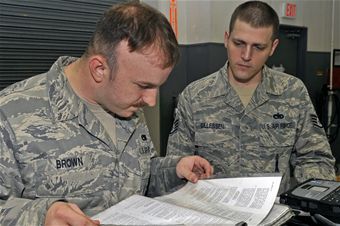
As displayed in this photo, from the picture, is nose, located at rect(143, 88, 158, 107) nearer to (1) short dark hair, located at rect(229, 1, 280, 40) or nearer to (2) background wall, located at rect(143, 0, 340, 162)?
(1) short dark hair, located at rect(229, 1, 280, 40)

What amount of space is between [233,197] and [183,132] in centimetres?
79

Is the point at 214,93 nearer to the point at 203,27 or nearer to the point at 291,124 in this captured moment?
the point at 291,124

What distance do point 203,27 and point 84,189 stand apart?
6.57 ft

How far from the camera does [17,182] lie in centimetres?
100

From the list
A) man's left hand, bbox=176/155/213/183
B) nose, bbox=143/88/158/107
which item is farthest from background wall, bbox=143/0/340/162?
nose, bbox=143/88/158/107

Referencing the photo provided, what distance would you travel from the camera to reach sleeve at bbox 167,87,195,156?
5.89ft

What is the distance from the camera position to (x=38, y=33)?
1.80 meters

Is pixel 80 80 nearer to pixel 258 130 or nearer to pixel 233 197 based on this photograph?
pixel 233 197

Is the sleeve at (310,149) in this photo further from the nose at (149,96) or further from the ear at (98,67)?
the ear at (98,67)

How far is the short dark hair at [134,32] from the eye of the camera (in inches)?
40.4

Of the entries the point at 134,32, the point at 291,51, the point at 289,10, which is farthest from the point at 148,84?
the point at 291,51

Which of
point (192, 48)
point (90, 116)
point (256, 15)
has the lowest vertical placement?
point (90, 116)

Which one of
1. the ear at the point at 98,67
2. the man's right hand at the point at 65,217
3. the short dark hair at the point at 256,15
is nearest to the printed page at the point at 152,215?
the man's right hand at the point at 65,217

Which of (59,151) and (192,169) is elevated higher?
(59,151)
